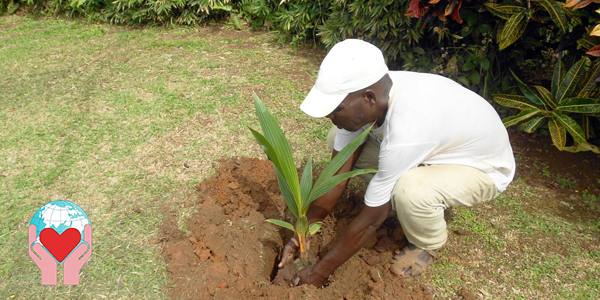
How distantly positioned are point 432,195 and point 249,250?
0.83m

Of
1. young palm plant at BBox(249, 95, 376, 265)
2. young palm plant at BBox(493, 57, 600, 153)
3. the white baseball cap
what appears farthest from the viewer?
young palm plant at BBox(493, 57, 600, 153)

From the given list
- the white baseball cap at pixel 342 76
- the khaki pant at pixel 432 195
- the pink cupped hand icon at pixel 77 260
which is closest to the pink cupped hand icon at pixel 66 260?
the pink cupped hand icon at pixel 77 260

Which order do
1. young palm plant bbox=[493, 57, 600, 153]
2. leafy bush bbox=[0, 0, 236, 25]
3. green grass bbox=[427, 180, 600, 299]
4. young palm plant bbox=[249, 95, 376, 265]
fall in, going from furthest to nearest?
1. leafy bush bbox=[0, 0, 236, 25]
2. young palm plant bbox=[493, 57, 600, 153]
3. green grass bbox=[427, 180, 600, 299]
4. young palm plant bbox=[249, 95, 376, 265]

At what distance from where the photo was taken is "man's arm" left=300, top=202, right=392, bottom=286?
2094 mm

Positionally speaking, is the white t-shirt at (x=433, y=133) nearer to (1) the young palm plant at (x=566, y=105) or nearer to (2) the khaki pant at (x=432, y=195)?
(2) the khaki pant at (x=432, y=195)

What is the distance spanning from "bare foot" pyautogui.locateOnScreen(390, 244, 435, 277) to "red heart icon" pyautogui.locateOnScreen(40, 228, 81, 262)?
1.32 metres

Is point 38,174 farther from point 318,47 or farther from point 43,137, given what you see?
point 318,47

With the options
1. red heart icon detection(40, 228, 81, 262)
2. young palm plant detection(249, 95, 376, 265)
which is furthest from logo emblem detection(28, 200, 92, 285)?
young palm plant detection(249, 95, 376, 265)

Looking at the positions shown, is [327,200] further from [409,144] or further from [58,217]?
[58,217]

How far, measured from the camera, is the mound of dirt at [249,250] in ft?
7.25

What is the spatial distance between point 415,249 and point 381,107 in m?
0.74

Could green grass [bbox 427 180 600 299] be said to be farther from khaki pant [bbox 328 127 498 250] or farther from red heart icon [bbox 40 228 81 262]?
red heart icon [bbox 40 228 81 262]

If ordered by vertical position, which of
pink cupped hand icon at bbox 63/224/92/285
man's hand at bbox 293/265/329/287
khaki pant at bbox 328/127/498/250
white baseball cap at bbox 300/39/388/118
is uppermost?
white baseball cap at bbox 300/39/388/118

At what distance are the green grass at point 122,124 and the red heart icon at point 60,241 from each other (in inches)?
10.5
